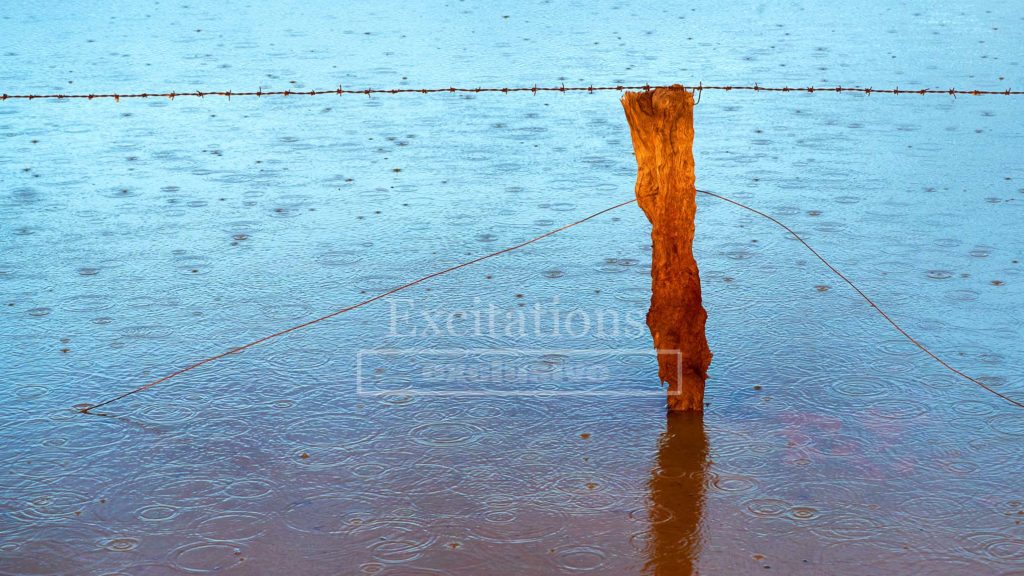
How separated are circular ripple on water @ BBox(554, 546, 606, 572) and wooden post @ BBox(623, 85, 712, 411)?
1.26 m

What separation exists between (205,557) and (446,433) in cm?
141

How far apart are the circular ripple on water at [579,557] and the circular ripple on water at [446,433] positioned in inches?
40.2

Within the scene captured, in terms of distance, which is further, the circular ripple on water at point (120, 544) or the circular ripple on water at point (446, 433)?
the circular ripple on water at point (446, 433)

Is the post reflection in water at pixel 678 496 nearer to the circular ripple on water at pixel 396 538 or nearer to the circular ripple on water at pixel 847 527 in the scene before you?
the circular ripple on water at pixel 847 527

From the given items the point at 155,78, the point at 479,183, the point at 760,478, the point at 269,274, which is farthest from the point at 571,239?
the point at 155,78

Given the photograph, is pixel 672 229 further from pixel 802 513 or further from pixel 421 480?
pixel 421 480

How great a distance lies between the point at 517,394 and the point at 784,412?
1384mm

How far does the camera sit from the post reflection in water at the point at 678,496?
447 centimetres

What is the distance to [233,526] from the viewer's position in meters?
4.66

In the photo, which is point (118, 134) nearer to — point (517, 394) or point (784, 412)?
point (517, 394)

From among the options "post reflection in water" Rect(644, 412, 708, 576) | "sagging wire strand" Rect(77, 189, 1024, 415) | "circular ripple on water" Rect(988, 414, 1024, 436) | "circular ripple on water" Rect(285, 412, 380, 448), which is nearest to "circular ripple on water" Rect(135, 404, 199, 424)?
"sagging wire strand" Rect(77, 189, 1024, 415)

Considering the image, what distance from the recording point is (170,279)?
24.3ft


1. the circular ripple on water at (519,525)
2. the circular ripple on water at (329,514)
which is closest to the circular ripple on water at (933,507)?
the circular ripple on water at (519,525)

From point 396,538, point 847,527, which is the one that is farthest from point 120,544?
point 847,527
